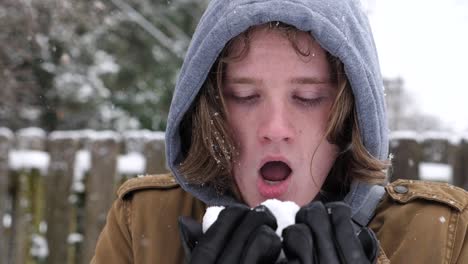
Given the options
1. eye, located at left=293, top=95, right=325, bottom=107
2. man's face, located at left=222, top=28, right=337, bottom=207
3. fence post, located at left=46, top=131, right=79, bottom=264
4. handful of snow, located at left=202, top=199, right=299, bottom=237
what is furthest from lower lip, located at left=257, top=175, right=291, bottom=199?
fence post, located at left=46, top=131, right=79, bottom=264

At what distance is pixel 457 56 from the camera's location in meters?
13.8

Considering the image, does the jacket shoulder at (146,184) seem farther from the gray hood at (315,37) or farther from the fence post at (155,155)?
the fence post at (155,155)

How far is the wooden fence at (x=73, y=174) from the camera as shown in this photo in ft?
12.4

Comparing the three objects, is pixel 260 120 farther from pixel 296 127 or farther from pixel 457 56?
pixel 457 56

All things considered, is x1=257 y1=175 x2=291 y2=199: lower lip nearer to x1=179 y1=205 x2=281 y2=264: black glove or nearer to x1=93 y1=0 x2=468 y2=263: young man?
x1=93 y1=0 x2=468 y2=263: young man

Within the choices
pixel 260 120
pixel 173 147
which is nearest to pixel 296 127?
pixel 260 120

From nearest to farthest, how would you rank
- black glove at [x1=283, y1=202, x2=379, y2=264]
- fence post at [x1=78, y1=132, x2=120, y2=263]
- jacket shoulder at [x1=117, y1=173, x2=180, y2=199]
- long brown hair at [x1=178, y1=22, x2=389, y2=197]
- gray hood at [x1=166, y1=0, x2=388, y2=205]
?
black glove at [x1=283, y1=202, x2=379, y2=264] → gray hood at [x1=166, y1=0, x2=388, y2=205] → long brown hair at [x1=178, y1=22, x2=389, y2=197] → jacket shoulder at [x1=117, y1=173, x2=180, y2=199] → fence post at [x1=78, y1=132, x2=120, y2=263]

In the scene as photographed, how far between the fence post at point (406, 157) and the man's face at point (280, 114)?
229cm

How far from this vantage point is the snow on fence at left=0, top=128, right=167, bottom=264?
3.83 metres

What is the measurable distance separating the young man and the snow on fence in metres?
2.15

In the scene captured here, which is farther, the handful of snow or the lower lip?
the lower lip

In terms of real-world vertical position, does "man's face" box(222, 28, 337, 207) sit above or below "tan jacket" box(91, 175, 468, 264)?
above

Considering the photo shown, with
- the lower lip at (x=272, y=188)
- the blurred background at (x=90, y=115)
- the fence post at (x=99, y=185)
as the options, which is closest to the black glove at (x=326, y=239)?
the lower lip at (x=272, y=188)

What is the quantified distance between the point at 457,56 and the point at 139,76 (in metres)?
9.64
